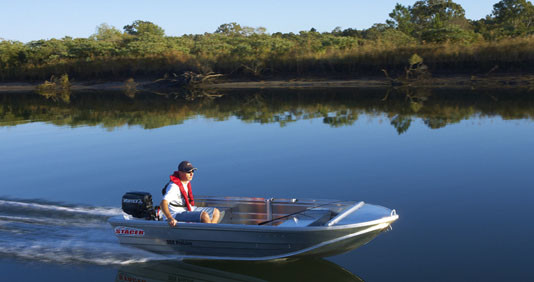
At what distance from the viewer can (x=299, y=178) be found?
39.6 feet

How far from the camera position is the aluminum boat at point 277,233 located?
704 cm

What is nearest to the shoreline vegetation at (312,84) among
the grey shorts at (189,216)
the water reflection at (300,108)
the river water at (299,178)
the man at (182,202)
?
the water reflection at (300,108)

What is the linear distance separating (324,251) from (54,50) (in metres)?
55.1

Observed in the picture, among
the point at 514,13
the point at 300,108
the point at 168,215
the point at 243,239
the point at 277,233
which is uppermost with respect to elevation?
the point at 514,13

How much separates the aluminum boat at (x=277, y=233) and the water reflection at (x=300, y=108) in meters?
10.8

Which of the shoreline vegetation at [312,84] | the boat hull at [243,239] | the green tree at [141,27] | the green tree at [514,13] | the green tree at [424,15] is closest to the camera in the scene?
the boat hull at [243,239]

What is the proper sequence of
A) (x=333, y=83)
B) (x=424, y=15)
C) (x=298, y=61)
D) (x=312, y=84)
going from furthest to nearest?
(x=424, y=15), (x=298, y=61), (x=312, y=84), (x=333, y=83)

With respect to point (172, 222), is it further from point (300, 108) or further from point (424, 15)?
point (424, 15)

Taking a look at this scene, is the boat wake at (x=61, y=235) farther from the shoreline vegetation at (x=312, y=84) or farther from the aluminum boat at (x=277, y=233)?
the shoreline vegetation at (x=312, y=84)

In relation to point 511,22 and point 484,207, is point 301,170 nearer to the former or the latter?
point 484,207

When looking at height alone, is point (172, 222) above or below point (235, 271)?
above

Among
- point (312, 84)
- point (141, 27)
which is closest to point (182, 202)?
point (312, 84)

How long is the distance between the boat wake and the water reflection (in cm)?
1141

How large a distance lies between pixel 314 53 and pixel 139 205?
3651 centimetres
